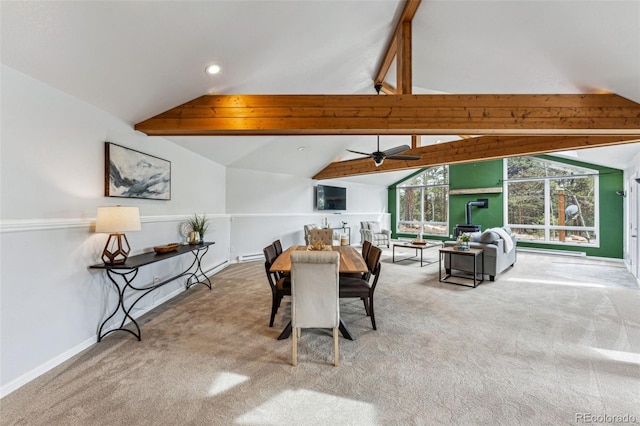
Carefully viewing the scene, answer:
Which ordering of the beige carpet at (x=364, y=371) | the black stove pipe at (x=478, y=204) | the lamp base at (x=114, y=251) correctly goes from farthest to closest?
the black stove pipe at (x=478, y=204), the lamp base at (x=114, y=251), the beige carpet at (x=364, y=371)

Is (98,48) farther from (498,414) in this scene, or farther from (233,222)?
(233,222)

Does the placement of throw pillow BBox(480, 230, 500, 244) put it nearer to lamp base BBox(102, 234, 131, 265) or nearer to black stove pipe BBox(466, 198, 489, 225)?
black stove pipe BBox(466, 198, 489, 225)

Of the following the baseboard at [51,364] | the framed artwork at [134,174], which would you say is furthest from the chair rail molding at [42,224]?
the baseboard at [51,364]

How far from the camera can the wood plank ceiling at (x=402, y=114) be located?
2.96 meters

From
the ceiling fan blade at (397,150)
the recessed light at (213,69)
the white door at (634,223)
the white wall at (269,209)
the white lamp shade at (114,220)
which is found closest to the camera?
the white lamp shade at (114,220)

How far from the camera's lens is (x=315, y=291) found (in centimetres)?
224

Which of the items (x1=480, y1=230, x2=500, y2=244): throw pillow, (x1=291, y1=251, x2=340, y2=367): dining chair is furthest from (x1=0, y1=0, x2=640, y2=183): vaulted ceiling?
(x1=480, y1=230, x2=500, y2=244): throw pillow

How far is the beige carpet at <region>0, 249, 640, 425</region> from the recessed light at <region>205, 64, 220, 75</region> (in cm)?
266

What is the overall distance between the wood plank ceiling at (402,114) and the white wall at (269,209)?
3.10 meters

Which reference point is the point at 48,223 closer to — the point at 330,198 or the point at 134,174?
the point at 134,174

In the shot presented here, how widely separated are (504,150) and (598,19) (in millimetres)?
3150

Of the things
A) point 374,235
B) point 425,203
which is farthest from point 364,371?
point 425,203

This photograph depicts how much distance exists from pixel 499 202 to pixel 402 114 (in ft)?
23.8

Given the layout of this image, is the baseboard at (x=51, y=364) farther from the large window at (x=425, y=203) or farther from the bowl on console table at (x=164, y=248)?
the large window at (x=425, y=203)
